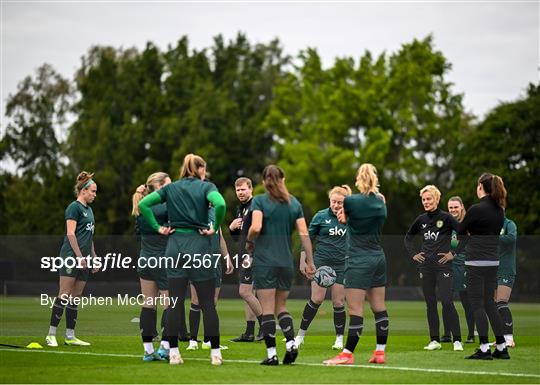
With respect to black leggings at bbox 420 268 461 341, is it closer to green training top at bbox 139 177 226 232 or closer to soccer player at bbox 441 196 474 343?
soccer player at bbox 441 196 474 343

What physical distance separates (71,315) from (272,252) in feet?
14.6

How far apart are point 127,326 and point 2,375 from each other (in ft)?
19.1

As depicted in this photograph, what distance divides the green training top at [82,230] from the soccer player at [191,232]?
3.14m

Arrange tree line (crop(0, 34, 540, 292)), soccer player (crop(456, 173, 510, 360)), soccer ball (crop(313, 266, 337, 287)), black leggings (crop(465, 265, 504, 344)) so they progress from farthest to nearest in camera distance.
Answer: tree line (crop(0, 34, 540, 292))
soccer ball (crop(313, 266, 337, 287))
black leggings (crop(465, 265, 504, 344))
soccer player (crop(456, 173, 510, 360))

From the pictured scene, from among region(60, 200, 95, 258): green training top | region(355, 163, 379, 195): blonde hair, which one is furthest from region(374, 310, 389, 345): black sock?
region(60, 200, 95, 258): green training top

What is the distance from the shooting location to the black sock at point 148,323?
13586 mm

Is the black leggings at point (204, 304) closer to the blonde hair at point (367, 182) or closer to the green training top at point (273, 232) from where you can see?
the green training top at point (273, 232)

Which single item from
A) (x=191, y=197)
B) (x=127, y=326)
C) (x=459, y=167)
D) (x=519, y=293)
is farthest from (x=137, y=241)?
(x=459, y=167)

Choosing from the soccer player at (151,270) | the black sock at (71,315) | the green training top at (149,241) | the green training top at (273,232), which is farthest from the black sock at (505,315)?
the black sock at (71,315)

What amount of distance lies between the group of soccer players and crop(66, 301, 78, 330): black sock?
0.01 m

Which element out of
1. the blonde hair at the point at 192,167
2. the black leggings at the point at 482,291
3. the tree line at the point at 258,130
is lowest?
the black leggings at the point at 482,291

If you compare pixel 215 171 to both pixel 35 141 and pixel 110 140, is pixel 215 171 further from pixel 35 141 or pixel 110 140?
pixel 35 141

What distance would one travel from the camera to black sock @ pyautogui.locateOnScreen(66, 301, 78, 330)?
16047 millimetres

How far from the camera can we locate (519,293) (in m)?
32.8
